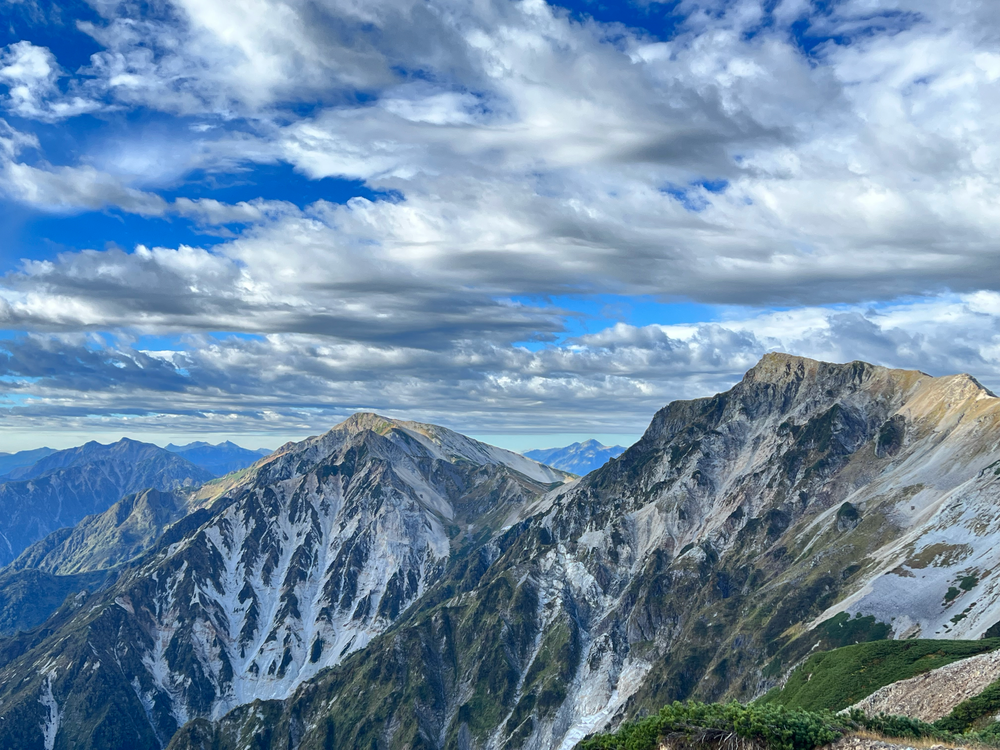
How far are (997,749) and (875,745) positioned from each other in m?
7.99

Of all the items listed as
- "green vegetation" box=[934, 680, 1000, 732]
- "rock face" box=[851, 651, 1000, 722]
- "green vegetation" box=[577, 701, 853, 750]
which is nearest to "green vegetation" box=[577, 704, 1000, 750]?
"green vegetation" box=[577, 701, 853, 750]

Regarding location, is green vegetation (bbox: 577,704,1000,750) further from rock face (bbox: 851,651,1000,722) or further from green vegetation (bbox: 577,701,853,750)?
rock face (bbox: 851,651,1000,722)

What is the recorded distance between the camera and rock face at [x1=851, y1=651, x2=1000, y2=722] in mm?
76625

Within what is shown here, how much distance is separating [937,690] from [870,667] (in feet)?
113

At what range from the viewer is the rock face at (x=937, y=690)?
7662 cm

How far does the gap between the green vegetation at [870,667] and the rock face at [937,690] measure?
12657mm

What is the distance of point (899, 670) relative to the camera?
347 feet

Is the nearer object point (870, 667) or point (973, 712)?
point (973, 712)

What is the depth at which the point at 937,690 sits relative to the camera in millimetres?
80875

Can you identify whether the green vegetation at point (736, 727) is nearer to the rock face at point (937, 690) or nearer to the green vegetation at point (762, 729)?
the green vegetation at point (762, 729)

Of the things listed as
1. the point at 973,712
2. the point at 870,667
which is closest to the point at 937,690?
the point at 973,712

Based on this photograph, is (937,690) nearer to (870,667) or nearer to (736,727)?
(870,667)

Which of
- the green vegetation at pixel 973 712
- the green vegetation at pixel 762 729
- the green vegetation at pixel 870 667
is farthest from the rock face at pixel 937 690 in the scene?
the green vegetation at pixel 762 729

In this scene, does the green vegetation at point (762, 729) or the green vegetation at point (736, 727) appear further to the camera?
the green vegetation at point (762, 729)
